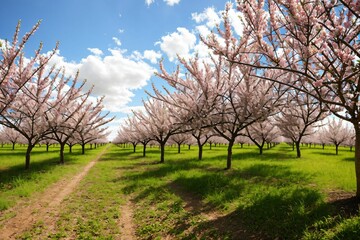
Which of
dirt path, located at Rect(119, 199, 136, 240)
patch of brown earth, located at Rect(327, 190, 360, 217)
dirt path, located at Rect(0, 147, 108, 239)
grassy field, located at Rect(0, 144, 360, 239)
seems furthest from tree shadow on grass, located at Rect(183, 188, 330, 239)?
dirt path, located at Rect(0, 147, 108, 239)

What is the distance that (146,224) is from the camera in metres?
7.66

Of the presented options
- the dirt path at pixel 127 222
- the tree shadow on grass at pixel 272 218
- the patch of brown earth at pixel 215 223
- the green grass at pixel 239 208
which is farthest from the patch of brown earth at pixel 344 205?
the dirt path at pixel 127 222

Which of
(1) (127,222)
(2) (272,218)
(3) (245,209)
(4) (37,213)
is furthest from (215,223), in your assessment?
(4) (37,213)

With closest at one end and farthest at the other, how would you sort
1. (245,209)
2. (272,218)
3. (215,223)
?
1. (272,218)
2. (215,223)
3. (245,209)

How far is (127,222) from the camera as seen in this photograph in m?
7.90

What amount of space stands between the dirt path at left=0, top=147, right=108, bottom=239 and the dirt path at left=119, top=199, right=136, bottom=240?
6.86ft

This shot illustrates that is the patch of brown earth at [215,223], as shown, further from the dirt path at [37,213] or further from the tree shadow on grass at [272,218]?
the dirt path at [37,213]

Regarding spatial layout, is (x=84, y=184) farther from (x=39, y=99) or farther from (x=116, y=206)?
(x=39, y=99)

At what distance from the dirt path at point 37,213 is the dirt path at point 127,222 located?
2.09 metres

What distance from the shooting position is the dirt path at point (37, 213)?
23.7 feet

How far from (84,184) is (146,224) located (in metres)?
7.24

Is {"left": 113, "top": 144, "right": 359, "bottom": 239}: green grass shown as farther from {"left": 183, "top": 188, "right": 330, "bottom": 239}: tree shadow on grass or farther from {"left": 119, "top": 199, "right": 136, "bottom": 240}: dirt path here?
{"left": 119, "top": 199, "right": 136, "bottom": 240}: dirt path

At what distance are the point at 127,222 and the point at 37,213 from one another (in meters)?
3.37

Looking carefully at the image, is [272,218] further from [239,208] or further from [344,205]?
[344,205]
